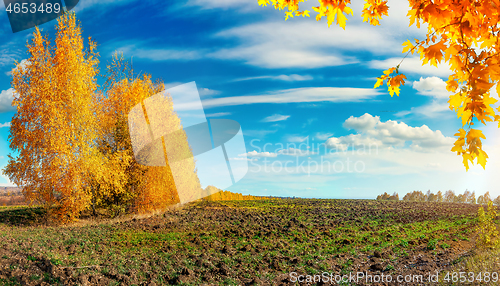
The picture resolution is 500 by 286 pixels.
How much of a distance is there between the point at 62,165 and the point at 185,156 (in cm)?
836

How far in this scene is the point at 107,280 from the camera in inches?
249

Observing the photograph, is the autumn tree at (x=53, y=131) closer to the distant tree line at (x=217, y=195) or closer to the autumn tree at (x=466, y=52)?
the autumn tree at (x=466, y=52)

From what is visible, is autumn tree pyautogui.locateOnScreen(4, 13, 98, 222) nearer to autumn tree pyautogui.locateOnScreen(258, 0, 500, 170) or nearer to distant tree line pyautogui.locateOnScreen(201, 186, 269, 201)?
autumn tree pyautogui.locateOnScreen(258, 0, 500, 170)

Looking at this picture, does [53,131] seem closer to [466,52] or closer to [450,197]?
[466,52]

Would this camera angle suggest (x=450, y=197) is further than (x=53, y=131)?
Yes

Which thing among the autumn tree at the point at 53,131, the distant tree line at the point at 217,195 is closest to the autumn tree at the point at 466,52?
the autumn tree at the point at 53,131

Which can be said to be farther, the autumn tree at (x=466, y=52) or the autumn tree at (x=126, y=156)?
the autumn tree at (x=126, y=156)

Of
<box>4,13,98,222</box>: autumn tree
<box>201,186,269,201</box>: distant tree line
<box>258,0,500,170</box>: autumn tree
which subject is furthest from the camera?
<box>201,186,269,201</box>: distant tree line

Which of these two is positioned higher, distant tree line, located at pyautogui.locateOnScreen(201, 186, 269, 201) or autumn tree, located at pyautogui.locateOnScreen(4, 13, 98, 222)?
autumn tree, located at pyautogui.locateOnScreen(4, 13, 98, 222)

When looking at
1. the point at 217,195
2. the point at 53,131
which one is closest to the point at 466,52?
the point at 53,131

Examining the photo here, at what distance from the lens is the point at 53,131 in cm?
1487

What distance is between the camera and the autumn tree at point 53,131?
14.9 meters

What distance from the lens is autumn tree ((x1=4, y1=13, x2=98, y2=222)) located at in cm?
1491

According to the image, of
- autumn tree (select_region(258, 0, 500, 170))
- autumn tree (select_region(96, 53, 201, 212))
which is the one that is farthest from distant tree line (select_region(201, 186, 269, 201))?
autumn tree (select_region(258, 0, 500, 170))
